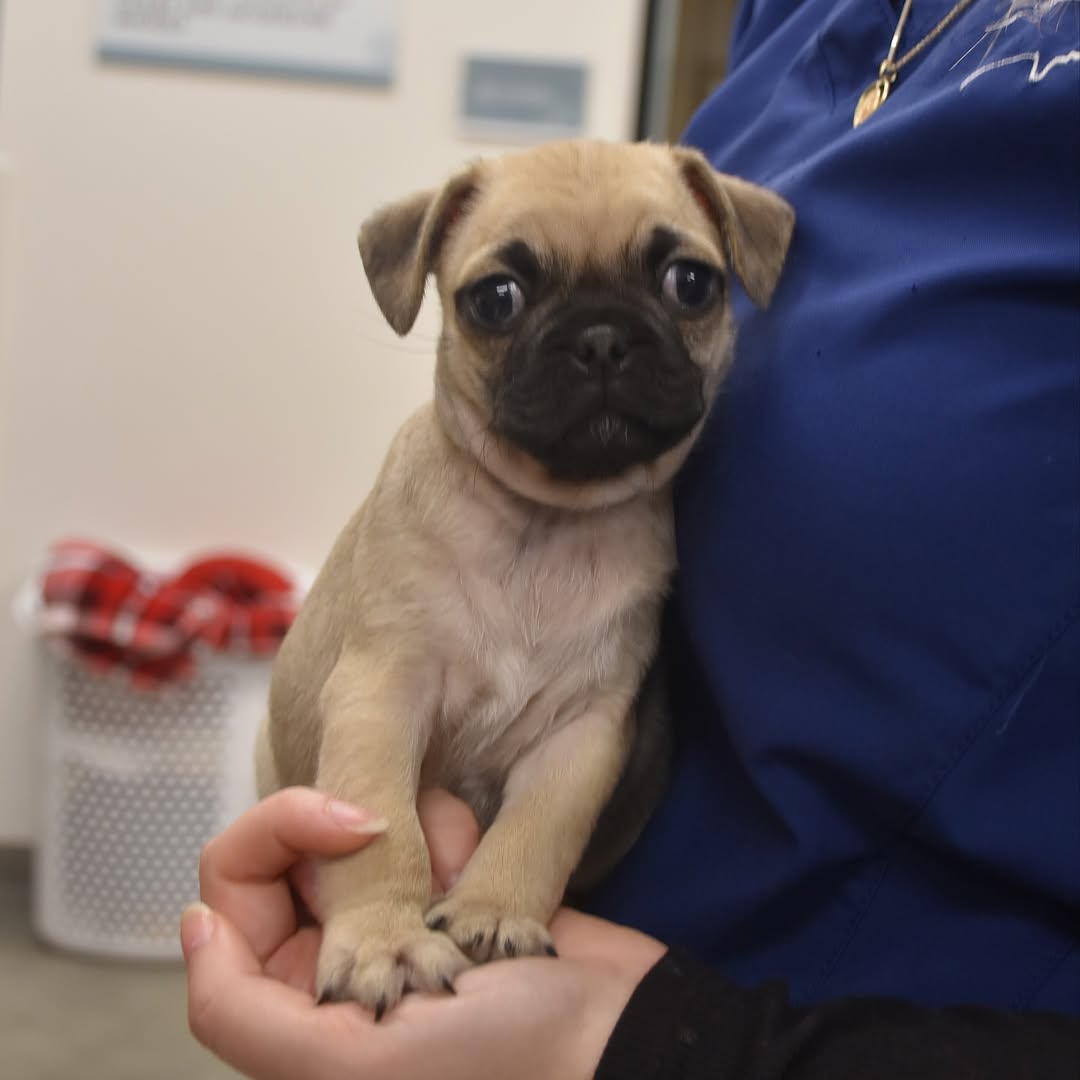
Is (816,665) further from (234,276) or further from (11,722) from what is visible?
(11,722)

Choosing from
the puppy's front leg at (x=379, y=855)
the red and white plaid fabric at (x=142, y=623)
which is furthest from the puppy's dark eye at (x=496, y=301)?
the red and white plaid fabric at (x=142, y=623)

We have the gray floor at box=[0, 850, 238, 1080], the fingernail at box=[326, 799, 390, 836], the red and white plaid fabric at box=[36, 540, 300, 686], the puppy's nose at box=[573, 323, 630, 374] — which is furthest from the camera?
the red and white plaid fabric at box=[36, 540, 300, 686]

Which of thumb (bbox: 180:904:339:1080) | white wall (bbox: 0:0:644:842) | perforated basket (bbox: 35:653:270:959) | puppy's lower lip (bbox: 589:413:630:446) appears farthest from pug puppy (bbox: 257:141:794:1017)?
white wall (bbox: 0:0:644:842)

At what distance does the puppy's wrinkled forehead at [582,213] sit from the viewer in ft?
4.47

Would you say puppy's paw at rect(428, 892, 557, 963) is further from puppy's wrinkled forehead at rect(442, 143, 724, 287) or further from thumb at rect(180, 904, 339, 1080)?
puppy's wrinkled forehead at rect(442, 143, 724, 287)

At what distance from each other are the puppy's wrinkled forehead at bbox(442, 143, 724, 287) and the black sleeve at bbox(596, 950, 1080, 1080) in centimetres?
75

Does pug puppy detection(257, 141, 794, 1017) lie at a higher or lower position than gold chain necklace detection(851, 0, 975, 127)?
lower

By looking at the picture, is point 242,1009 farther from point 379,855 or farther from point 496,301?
point 496,301

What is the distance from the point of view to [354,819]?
116 cm

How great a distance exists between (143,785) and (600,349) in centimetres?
215

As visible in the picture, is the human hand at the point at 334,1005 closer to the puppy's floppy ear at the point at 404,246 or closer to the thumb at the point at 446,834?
the thumb at the point at 446,834

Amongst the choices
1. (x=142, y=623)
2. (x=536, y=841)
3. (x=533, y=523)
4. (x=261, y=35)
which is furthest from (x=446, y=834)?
(x=261, y=35)

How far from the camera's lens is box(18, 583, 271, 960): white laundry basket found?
2.98 metres

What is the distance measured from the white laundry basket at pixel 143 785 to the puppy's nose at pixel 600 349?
6.26 feet
